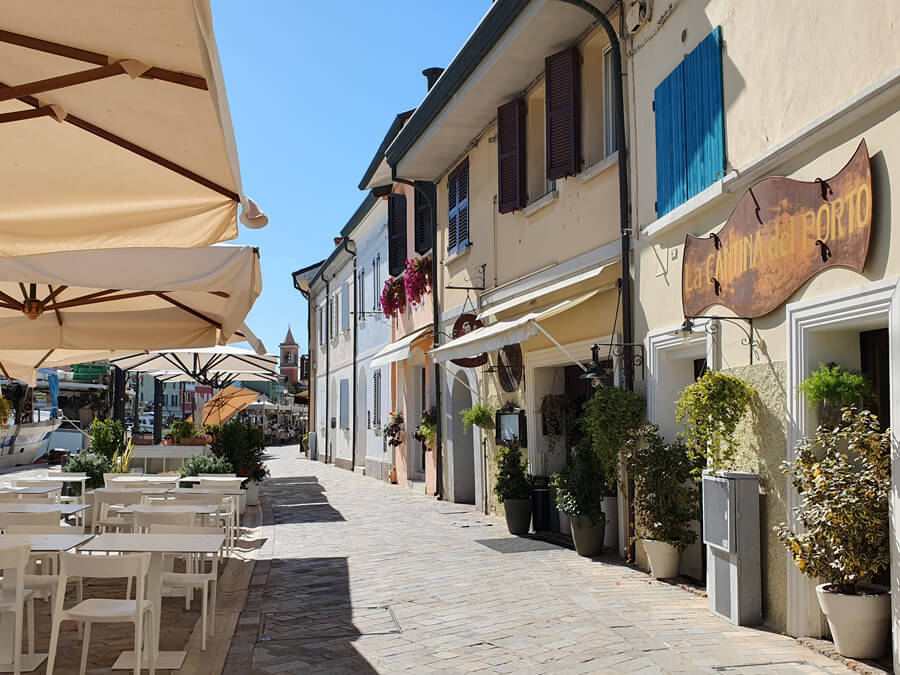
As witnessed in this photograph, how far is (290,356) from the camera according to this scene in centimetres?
9112

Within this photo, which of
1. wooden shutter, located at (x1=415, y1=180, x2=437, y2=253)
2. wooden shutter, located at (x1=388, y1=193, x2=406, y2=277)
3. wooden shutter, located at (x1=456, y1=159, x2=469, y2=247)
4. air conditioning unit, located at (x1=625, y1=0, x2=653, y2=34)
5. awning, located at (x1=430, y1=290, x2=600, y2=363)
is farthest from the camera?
wooden shutter, located at (x1=388, y1=193, x2=406, y2=277)

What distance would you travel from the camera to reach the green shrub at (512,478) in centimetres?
1114

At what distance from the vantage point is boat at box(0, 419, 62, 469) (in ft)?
90.4

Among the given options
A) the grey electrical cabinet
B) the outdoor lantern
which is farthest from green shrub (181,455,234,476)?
the grey electrical cabinet

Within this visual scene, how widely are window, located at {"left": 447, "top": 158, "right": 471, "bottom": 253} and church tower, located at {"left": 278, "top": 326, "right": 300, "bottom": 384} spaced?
7127 cm

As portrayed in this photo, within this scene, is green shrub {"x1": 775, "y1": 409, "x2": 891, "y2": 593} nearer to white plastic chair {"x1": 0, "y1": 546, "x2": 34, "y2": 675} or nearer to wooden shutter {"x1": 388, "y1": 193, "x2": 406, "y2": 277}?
white plastic chair {"x1": 0, "y1": 546, "x2": 34, "y2": 675}

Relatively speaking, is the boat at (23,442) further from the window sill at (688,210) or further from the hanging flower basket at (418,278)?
the window sill at (688,210)

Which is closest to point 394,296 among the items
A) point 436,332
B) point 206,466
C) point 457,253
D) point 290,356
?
point 436,332

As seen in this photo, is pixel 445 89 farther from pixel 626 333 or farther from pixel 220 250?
pixel 220 250

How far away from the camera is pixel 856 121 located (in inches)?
210

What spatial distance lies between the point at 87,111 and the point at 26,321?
367cm

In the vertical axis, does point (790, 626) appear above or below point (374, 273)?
below

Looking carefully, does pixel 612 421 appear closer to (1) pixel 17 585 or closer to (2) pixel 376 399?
(1) pixel 17 585

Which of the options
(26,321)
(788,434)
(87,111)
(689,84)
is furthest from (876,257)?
(26,321)
